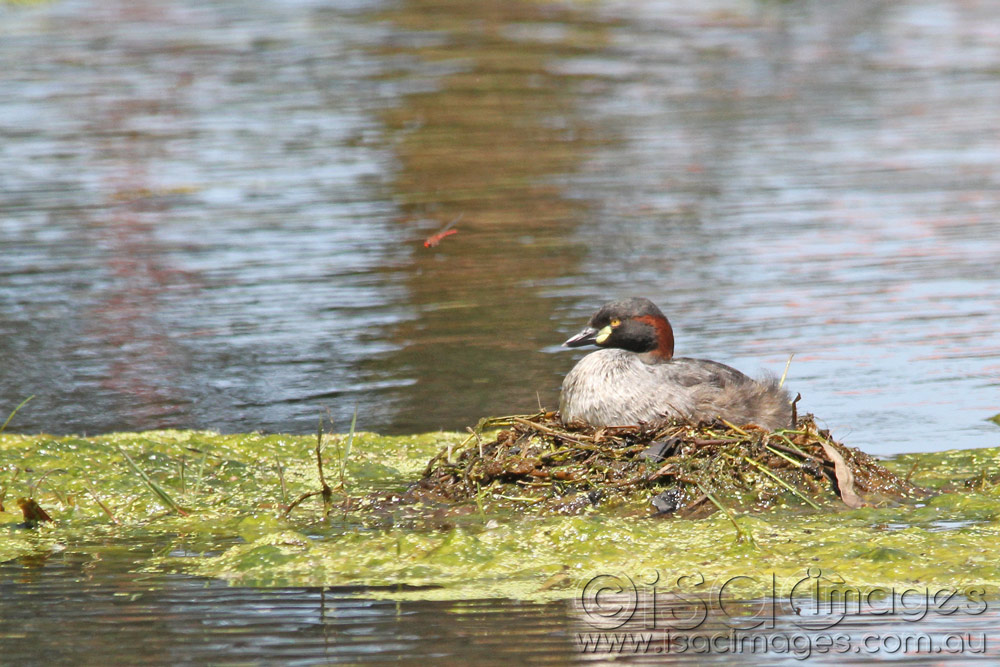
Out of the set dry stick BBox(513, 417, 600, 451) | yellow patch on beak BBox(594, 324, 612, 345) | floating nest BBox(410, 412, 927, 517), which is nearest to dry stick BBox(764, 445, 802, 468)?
Result: floating nest BBox(410, 412, 927, 517)

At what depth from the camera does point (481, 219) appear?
14.6 m

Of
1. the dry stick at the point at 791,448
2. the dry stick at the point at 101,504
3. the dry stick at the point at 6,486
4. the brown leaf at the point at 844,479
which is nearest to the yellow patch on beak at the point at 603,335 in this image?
the dry stick at the point at 791,448

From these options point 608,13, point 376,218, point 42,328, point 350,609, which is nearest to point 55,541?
point 350,609

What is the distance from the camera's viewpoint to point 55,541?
6727 mm

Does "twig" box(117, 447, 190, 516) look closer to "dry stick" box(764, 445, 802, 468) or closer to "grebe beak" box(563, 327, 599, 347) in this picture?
"grebe beak" box(563, 327, 599, 347)

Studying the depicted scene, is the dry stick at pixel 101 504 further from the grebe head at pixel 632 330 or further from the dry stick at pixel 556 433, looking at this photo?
the grebe head at pixel 632 330

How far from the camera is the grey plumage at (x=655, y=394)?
745cm

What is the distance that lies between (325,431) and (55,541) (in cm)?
227

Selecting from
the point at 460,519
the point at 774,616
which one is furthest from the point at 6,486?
the point at 774,616

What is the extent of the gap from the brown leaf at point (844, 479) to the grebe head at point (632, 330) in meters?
1.32

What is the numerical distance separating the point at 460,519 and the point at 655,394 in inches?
51.8

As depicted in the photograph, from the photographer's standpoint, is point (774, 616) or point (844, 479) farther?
point (844, 479)

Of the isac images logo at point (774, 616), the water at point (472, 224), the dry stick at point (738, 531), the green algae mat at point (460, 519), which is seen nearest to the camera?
the isac images logo at point (774, 616)

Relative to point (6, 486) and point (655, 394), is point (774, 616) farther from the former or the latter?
point (6, 486)
